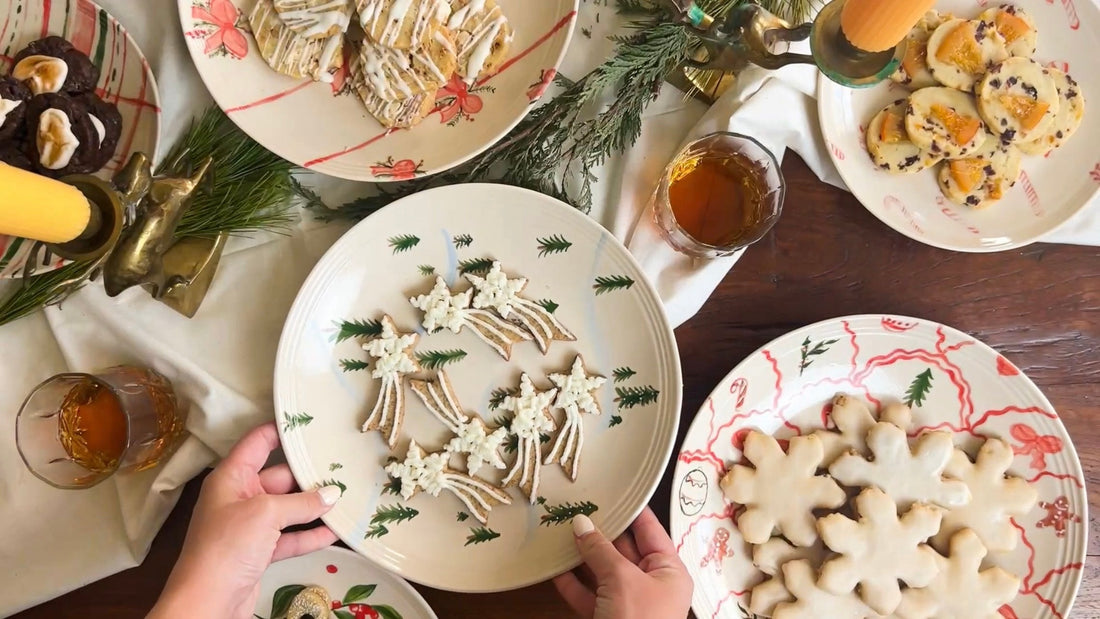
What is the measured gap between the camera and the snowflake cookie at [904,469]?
3.30 feet

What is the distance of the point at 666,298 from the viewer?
1.01 meters

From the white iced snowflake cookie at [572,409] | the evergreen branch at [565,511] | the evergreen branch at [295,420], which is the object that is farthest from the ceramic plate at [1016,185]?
the evergreen branch at [295,420]

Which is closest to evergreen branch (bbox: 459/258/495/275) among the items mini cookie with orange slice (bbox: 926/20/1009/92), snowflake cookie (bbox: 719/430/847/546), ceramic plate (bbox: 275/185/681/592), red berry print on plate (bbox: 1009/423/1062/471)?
ceramic plate (bbox: 275/185/681/592)

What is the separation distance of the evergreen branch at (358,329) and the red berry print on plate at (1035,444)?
897mm

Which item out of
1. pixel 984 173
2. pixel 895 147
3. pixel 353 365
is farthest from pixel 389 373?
pixel 984 173

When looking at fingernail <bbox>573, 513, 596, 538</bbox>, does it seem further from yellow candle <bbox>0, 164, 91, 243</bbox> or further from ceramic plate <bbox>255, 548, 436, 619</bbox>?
yellow candle <bbox>0, 164, 91, 243</bbox>

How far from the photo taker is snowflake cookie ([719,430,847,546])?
1000 millimetres

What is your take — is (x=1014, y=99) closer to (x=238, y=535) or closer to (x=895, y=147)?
(x=895, y=147)

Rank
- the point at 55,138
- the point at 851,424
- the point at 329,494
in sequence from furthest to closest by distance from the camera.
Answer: the point at 851,424 → the point at 329,494 → the point at 55,138

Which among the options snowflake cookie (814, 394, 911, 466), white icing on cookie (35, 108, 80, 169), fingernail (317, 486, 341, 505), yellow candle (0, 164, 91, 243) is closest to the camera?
yellow candle (0, 164, 91, 243)

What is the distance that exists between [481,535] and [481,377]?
Result: 0.21 m

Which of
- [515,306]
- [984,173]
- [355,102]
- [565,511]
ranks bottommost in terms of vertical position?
[565,511]

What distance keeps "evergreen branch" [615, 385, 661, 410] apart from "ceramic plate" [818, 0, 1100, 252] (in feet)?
1.27

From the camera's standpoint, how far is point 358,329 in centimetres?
98
